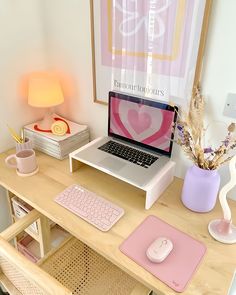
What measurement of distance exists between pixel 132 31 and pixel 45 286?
959 millimetres

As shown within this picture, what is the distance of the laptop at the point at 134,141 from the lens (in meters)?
1.07

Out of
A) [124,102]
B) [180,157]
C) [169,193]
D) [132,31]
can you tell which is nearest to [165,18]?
[132,31]

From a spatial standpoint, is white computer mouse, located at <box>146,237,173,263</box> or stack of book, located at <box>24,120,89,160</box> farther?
stack of book, located at <box>24,120,89,160</box>

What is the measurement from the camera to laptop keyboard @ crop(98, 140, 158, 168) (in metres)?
1.12

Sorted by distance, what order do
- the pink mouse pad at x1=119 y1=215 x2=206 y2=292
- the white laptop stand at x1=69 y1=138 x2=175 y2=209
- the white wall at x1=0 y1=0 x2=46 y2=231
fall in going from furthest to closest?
1. the white wall at x1=0 y1=0 x2=46 y2=231
2. the white laptop stand at x1=69 y1=138 x2=175 y2=209
3. the pink mouse pad at x1=119 y1=215 x2=206 y2=292

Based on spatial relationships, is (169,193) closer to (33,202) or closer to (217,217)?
(217,217)

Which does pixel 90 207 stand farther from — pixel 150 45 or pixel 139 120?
pixel 150 45

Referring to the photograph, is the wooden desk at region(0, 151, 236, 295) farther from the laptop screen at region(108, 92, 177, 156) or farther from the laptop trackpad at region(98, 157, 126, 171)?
the laptop screen at region(108, 92, 177, 156)

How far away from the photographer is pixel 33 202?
1.02 metres

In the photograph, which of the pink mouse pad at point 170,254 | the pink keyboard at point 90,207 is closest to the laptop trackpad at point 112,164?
the pink keyboard at point 90,207

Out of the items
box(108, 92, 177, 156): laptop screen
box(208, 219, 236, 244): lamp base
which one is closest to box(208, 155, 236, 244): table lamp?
box(208, 219, 236, 244): lamp base

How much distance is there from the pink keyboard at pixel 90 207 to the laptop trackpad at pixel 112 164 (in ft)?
0.43

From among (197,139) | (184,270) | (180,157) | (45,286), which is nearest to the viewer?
(45,286)

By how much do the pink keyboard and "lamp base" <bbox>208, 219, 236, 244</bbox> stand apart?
0.34 meters
